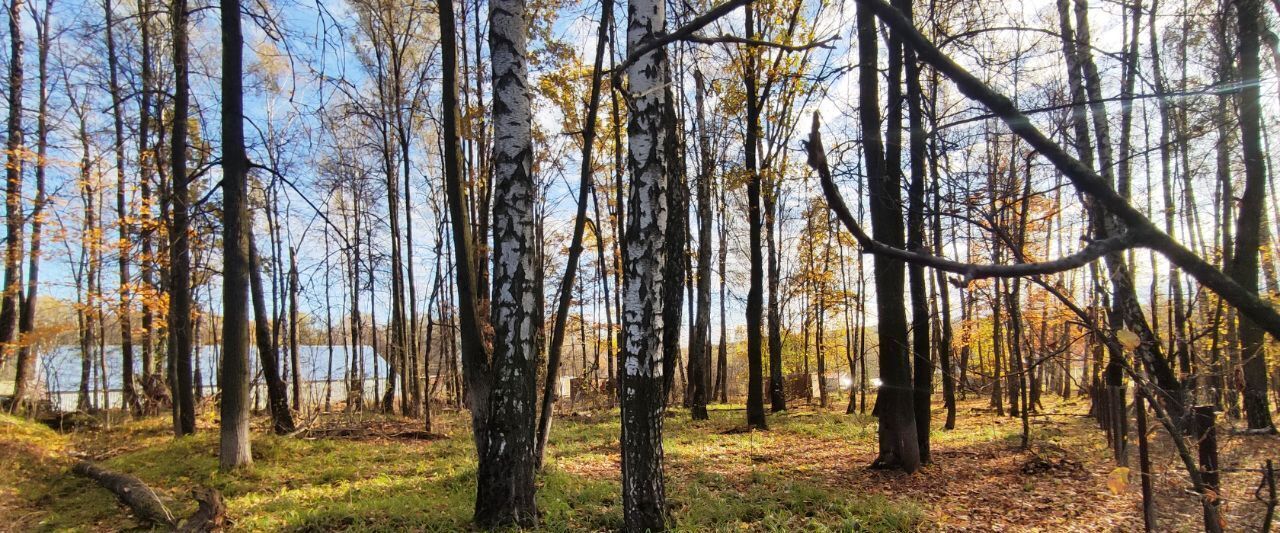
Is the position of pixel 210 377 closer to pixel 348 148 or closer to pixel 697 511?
pixel 348 148

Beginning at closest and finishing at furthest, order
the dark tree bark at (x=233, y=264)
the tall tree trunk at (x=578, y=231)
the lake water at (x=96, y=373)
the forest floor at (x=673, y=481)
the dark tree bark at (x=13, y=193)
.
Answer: the forest floor at (x=673, y=481) → the tall tree trunk at (x=578, y=231) → the dark tree bark at (x=233, y=264) → the dark tree bark at (x=13, y=193) → the lake water at (x=96, y=373)

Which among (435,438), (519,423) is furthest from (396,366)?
(519,423)

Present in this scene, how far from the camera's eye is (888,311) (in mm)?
7352

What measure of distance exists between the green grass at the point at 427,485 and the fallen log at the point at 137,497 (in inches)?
5.7

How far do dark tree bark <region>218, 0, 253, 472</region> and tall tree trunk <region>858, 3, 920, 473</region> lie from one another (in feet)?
26.4

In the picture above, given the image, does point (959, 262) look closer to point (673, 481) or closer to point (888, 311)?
point (673, 481)

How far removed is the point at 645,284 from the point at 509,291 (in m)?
1.28

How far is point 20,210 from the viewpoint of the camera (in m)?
Answer: 11.4

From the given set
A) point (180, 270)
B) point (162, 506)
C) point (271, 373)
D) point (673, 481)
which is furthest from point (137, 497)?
point (673, 481)

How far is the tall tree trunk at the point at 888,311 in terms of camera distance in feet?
23.4

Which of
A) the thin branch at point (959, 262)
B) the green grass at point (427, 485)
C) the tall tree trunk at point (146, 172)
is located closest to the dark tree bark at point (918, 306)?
the green grass at point (427, 485)

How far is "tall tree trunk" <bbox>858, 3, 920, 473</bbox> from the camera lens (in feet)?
23.4

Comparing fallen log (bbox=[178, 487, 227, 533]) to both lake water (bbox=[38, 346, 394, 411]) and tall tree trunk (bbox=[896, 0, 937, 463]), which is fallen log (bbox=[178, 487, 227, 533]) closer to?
lake water (bbox=[38, 346, 394, 411])

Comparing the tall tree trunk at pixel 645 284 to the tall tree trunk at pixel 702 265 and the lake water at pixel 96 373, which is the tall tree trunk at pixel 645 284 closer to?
the tall tree trunk at pixel 702 265
